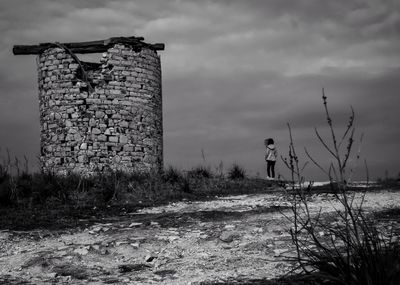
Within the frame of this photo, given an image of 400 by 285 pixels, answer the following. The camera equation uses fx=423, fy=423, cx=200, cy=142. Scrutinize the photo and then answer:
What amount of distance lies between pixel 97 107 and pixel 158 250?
24.6ft

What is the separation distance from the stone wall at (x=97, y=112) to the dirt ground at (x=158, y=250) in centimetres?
513

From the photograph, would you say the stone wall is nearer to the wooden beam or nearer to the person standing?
the wooden beam

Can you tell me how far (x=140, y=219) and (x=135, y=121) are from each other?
5804mm

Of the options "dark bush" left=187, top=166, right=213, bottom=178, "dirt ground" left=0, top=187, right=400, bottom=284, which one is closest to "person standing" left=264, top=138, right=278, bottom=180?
"dark bush" left=187, top=166, right=213, bottom=178

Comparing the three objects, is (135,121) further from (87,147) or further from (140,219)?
(140,219)

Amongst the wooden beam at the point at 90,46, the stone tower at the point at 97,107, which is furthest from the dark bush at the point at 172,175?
the wooden beam at the point at 90,46

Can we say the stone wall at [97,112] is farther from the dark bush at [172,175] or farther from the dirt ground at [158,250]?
the dirt ground at [158,250]

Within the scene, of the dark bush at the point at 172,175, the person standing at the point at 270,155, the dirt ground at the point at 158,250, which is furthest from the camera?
the person standing at the point at 270,155

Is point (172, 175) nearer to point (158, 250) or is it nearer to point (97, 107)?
point (97, 107)

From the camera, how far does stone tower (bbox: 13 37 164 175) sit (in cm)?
1119

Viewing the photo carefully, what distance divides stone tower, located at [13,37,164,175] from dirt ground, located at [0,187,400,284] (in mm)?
5146

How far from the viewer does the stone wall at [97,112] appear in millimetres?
11180

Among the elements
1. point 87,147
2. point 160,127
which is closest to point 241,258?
point 87,147

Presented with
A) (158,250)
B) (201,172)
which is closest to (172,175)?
(201,172)
